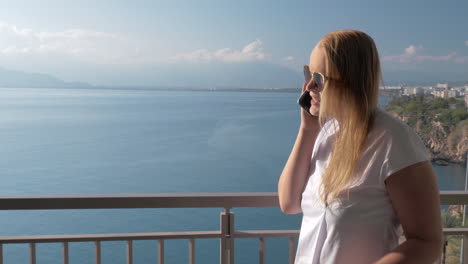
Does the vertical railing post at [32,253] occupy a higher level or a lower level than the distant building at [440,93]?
lower

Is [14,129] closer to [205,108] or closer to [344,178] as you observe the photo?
[205,108]

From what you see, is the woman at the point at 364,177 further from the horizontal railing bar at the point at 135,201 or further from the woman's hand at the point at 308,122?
the horizontal railing bar at the point at 135,201

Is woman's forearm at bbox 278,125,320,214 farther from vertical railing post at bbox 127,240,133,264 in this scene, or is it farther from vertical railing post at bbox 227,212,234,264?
vertical railing post at bbox 127,240,133,264

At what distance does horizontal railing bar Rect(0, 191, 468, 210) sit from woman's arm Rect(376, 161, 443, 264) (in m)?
0.57

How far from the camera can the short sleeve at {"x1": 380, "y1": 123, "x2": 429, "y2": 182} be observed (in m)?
0.84

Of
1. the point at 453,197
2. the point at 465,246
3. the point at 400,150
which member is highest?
the point at 400,150

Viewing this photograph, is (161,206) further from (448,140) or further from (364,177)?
(448,140)

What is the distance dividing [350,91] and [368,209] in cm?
26

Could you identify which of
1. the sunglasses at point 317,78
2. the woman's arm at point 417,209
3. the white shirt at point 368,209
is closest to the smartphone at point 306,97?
the sunglasses at point 317,78

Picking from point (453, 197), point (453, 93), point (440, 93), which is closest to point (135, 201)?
point (453, 197)

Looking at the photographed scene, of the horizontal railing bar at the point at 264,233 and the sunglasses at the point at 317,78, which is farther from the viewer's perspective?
the horizontal railing bar at the point at 264,233

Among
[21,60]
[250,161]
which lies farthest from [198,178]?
[21,60]

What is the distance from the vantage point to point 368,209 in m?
0.90

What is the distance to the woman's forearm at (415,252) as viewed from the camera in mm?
856
